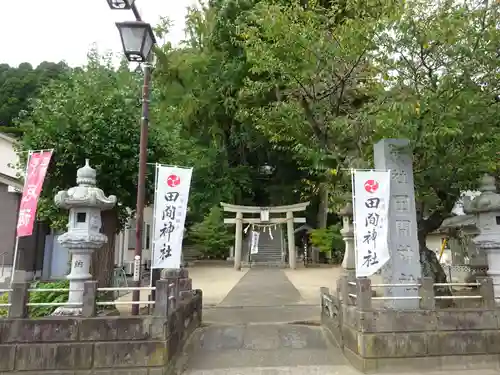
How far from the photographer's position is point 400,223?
7.36 metres

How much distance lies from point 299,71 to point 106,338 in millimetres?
6744

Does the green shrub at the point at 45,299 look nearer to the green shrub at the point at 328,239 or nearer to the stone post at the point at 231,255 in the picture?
the green shrub at the point at 328,239

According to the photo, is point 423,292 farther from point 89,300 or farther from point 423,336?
point 89,300

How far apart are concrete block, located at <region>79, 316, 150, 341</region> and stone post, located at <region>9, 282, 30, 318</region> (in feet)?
3.03

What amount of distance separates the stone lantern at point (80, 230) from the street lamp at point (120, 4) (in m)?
2.96

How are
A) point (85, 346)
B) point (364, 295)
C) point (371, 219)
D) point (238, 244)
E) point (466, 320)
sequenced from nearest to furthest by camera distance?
point (85, 346) < point (364, 295) < point (466, 320) < point (371, 219) < point (238, 244)

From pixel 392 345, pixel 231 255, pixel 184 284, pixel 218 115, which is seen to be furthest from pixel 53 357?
pixel 231 255

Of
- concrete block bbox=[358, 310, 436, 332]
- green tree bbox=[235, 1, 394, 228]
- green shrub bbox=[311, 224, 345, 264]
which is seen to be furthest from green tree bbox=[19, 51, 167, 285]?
green shrub bbox=[311, 224, 345, 264]

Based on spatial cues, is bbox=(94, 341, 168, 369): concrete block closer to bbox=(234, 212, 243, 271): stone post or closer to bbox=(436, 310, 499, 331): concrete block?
bbox=(436, 310, 499, 331): concrete block

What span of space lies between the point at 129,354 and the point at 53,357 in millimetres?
1085

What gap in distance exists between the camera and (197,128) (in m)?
24.9

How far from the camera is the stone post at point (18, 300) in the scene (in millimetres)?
5598

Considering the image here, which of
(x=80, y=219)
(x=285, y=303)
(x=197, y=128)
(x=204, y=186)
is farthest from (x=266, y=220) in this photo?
(x=80, y=219)

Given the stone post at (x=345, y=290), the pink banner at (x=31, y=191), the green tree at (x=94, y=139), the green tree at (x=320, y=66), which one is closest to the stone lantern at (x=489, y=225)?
the green tree at (x=320, y=66)
